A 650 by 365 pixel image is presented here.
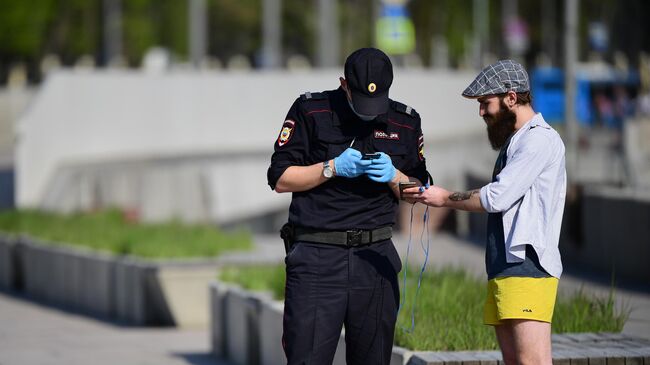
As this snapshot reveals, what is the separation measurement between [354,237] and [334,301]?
270 mm

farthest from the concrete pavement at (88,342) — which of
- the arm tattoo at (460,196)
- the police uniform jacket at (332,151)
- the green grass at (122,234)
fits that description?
the arm tattoo at (460,196)

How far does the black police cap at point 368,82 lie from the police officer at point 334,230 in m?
0.05

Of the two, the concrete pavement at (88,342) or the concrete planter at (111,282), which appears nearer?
the concrete pavement at (88,342)

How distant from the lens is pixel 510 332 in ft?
19.5

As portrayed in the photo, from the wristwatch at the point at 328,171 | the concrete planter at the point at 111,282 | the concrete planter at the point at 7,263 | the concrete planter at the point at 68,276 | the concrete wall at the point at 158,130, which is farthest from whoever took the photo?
the concrete wall at the point at 158,130

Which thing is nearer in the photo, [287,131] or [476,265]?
[287,131]

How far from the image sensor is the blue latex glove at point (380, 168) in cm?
590

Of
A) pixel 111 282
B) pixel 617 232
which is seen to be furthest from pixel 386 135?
pixel 111 282

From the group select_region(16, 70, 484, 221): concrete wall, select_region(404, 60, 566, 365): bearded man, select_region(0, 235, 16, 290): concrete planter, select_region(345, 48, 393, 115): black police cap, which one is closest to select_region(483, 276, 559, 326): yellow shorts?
select_region(404, 60, 566, 365): bearded man

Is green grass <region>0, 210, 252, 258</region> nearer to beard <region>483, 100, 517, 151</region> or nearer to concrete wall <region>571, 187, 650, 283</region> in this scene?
concrete wall <region>571, 187, 650, 283</region>

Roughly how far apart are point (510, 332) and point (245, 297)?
5.04 metres

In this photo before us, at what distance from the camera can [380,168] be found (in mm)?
5918

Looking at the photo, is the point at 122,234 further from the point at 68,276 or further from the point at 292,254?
the point at 292,254

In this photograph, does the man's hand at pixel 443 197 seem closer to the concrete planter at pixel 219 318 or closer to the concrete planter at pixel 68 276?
the concrete planter at pixel 219 318
